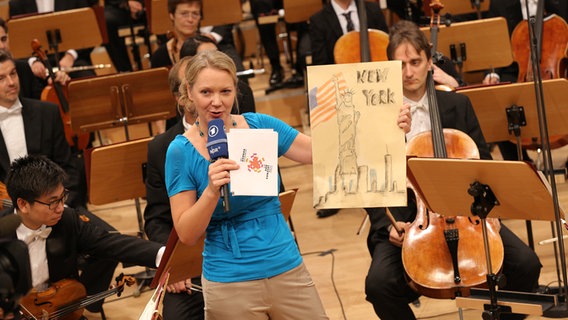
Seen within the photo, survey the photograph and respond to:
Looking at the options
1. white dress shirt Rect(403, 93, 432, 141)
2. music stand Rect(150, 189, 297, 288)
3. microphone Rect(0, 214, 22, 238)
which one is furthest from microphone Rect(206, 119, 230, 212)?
white dress shirt Rect(403, 93, 432, 141)

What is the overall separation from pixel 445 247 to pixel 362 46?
7.42 ft

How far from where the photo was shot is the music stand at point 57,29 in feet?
20.1

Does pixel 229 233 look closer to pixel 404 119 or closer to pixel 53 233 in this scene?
pixel 404 119

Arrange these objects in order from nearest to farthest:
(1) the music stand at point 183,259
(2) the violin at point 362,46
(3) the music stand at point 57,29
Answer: (1) the music stand at point 183,259 < (2) the violin at point 362,46 < (3) the music stand at point 57,29

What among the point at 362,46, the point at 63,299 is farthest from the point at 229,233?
the point at 362,46

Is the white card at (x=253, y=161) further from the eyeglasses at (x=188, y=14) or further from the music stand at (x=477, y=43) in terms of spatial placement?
the eyeglasses at (x=188, y=14)

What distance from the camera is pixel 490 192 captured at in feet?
10.2

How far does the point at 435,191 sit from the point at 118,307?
7.73ft

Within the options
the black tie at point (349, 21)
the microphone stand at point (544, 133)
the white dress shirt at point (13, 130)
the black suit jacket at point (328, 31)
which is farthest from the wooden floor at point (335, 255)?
the microphone stand at point (544, 133)

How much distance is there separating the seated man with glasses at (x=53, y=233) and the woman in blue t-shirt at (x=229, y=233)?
1.08 metres

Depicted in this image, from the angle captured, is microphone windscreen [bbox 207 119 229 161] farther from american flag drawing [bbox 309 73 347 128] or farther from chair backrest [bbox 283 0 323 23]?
chair backrest [bbox 283 0 323 23]

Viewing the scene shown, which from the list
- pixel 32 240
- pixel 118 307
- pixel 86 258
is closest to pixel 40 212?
pixel 32 240

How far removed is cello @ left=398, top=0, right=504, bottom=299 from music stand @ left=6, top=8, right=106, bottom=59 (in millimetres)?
3288

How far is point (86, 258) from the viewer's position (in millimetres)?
4344
